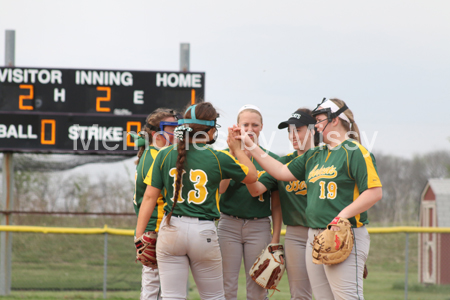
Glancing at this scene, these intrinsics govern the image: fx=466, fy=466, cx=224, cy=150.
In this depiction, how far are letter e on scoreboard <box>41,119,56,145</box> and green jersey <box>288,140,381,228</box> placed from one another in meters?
5.27

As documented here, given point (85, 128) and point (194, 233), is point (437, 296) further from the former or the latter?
point (85, 128)

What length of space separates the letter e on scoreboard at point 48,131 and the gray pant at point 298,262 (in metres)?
4.99

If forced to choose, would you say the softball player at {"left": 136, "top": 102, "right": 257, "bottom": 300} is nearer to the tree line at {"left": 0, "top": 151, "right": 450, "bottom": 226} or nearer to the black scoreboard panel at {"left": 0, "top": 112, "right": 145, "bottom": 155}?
the black scoreboard panel at {"left": 0, "top": 112, "right": 145, "bottom": 155}

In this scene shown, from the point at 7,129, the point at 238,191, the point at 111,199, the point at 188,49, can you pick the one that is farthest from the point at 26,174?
the point at 238,191

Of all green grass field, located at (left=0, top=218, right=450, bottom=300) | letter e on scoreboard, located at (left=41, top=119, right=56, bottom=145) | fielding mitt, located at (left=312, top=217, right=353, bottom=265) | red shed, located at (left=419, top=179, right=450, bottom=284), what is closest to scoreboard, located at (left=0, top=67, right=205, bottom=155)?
letter e on scoreboard, located at (left=41, top=119, right=56, bottom=145)

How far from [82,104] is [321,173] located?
5284 mm

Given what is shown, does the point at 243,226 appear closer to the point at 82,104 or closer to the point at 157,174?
the point at 157,174

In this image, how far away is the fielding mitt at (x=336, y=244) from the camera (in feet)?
8.87

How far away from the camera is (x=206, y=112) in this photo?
294 cm

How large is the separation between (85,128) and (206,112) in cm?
475

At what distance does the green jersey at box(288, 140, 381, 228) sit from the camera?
279 centimetres

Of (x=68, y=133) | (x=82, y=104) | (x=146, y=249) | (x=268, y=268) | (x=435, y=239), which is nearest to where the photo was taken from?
(x=146, y=249)

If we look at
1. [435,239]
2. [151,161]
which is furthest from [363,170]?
[435,239]

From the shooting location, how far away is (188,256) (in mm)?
2803
